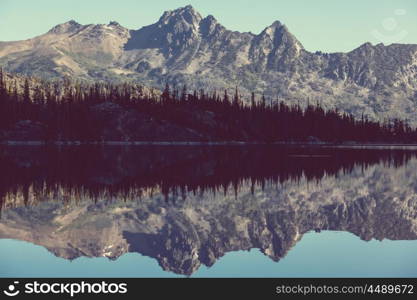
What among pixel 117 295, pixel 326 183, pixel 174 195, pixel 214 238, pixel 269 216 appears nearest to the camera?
pixel 117 295

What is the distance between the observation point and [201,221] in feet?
149

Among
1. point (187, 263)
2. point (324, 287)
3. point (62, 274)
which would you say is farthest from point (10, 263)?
point (324, 287)

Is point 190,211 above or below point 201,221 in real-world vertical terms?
below

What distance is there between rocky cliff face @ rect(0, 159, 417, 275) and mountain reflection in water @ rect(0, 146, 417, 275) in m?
0.08

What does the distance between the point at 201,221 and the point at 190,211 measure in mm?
5053

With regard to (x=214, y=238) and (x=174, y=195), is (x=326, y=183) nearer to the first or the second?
(x=174, y=195)

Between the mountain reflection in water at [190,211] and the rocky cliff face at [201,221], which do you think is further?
the mountain reflection in water at [190,211]

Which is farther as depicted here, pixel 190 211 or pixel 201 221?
pixel 190 211

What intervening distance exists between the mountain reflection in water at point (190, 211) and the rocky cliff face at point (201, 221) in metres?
0.08

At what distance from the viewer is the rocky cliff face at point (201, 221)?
3547 centimetres

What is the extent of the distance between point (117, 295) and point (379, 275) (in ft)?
45.0

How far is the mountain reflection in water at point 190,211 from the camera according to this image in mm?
36594

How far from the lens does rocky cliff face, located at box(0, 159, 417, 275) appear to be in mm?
35469

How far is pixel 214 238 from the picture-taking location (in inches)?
1537
